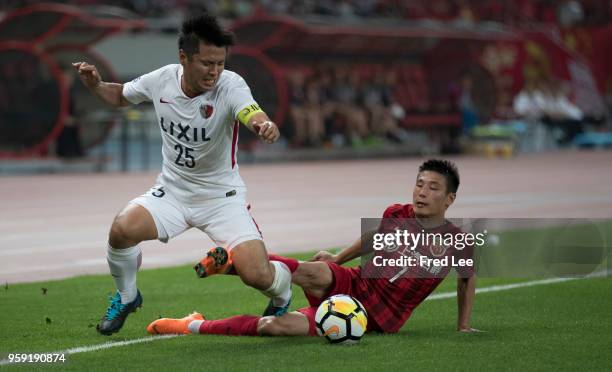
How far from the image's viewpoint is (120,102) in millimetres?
8633

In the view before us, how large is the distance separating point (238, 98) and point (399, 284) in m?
1.66

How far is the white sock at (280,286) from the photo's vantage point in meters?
7.98

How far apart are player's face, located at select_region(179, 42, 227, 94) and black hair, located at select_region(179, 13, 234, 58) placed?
0.03m

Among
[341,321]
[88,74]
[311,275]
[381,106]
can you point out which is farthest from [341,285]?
[381,106]

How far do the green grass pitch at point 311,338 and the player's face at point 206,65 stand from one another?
5.61ft

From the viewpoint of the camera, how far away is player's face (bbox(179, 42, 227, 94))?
8023 mm

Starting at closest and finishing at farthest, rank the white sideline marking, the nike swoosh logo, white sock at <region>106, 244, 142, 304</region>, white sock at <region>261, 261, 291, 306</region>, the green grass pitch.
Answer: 1. the green grass pitch
2. the white sideline marking
3. the nike swoosh logo
4. white sock at <region>261, 261, 291, 306</region>
5. white sock at <region>106, 244, 142, 304</region>

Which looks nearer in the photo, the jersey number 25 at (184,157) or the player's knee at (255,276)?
the player's knee at (255,276)

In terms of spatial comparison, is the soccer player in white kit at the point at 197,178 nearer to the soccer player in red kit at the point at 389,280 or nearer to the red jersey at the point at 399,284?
the soccer player in red kit at the point at 389,280

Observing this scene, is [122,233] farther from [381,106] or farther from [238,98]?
[381,106]

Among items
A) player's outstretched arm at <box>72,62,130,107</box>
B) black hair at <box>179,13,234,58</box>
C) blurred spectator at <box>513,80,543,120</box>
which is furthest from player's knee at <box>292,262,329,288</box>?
blurred spectator at <box>513,80,543,120</box>

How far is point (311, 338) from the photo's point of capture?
8094 mm

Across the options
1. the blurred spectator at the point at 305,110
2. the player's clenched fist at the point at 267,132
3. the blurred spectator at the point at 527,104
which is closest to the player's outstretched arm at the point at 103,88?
the player's clenched fist at the point at 267,132

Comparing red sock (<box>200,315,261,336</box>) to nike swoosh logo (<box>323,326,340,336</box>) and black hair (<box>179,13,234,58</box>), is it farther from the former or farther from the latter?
black hair (<box>179,13,234,58</box>)
